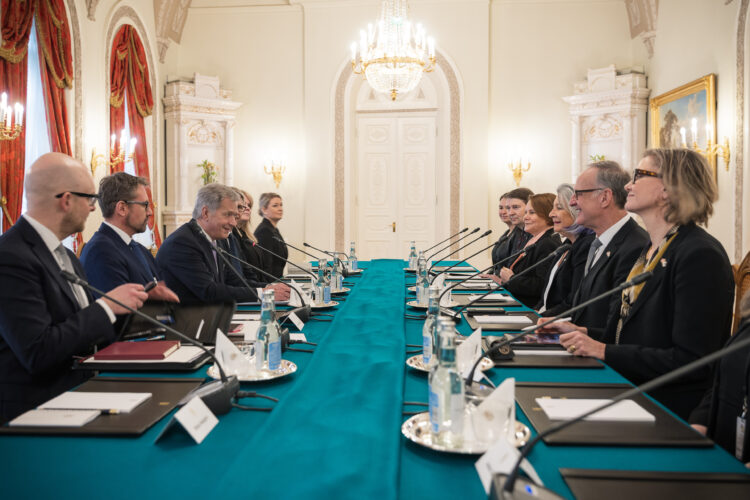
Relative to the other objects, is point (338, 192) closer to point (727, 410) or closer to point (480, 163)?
point (480, 163)

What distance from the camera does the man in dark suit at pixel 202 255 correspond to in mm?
3150

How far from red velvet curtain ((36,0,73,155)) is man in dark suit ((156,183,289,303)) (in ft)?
10.6

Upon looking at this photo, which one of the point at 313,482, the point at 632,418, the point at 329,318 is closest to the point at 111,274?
the point at 329,318

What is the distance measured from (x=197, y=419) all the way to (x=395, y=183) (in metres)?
8.02

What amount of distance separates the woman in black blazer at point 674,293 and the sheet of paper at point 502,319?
421 mm

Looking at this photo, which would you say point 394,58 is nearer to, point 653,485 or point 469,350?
point 469,350

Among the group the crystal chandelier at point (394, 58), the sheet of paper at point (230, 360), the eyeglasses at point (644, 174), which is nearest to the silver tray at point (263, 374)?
the sheet of paper at point (230, 360)

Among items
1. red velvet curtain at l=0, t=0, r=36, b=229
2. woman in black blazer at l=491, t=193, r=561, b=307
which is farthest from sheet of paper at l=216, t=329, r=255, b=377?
red velvet curtain at l=0, t=0, r=36, b=229

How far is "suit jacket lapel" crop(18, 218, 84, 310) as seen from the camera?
1.86 metres

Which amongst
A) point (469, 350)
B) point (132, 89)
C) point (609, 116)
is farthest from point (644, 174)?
point (132, 89)

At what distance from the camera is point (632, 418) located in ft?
4.28

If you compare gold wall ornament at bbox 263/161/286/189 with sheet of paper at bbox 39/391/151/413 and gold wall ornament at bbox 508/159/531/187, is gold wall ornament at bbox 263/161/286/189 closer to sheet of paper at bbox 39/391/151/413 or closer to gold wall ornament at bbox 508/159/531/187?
gold wall ornament at bbox 508/159/531/187

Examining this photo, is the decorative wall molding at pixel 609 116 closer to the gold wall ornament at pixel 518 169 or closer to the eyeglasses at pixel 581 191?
the gold wall ornament at pixel 518 169

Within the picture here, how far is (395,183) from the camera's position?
29.8 ft
